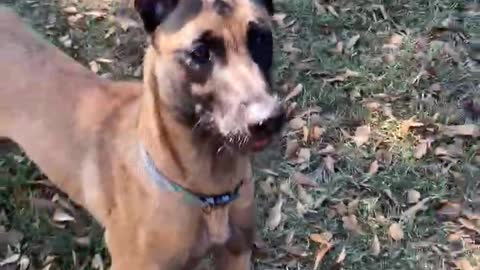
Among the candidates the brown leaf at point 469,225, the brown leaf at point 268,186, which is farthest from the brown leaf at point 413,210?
the brown leaf at point 268,186

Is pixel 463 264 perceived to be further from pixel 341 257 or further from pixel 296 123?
pixel 296 123

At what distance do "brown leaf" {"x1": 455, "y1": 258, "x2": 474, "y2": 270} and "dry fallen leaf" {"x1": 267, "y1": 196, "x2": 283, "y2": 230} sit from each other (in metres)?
0.82

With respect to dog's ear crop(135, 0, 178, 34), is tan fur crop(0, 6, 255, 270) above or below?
below

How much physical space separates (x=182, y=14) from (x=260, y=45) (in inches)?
10.9

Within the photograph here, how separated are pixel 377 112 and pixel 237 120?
6.89 feet

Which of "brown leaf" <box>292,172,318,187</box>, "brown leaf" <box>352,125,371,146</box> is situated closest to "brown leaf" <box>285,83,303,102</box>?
"brown leaf" <box>352,125,371,146</box>

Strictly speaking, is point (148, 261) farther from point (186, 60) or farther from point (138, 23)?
point (138, 23)

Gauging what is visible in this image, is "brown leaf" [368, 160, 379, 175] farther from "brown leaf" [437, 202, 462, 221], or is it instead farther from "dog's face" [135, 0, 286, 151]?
"dog's face" [135, 0, 286, 151]

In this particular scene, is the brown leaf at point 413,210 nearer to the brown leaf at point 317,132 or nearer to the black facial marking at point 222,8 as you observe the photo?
the brown leaf at point 317,132

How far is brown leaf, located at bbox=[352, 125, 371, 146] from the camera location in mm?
4664

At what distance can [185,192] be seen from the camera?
3248 millimetres

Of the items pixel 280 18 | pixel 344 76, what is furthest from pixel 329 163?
pixel 280 18

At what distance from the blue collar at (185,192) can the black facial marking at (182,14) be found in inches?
19.5

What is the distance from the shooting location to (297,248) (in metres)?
4.15
